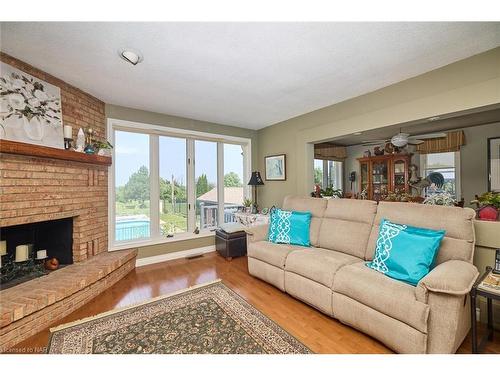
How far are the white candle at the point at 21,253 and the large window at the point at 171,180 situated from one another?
92 centimetres

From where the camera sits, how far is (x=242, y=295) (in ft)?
8.17

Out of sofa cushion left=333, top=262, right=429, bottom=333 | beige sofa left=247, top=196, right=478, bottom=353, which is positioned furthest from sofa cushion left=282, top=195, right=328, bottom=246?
sofa cushion left=333, top=262, right=429, bottom=333

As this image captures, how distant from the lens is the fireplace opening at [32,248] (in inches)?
92.0

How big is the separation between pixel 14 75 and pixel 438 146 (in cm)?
656

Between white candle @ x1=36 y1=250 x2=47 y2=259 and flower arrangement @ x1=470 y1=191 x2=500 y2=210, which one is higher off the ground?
flower arrangement @ x1=470 y1=191 x2=500 y2=210

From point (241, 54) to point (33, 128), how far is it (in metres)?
2.22

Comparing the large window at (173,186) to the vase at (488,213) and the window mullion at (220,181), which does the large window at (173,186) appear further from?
the vase at (488,213)

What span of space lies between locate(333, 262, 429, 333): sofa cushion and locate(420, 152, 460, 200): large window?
3.55 m

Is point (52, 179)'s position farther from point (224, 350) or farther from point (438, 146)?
point (438, 146)

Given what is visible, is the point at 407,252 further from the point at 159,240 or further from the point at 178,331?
the point at 159,240

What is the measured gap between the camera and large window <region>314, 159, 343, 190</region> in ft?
19.6

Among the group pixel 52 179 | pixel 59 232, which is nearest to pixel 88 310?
pixel 59 232

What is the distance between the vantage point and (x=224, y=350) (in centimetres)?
165

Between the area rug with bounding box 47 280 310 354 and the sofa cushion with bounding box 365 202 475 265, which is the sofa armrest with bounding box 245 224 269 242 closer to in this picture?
the area rug with bounding box 47 280 310 354
